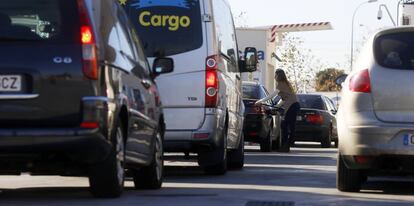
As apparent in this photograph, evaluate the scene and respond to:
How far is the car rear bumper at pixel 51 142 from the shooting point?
7.81m

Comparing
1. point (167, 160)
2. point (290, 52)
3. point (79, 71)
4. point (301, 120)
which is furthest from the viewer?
point (290, 52)

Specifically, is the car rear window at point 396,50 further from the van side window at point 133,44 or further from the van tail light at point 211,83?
the van tail light at point 211,83

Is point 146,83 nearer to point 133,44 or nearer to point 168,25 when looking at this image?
point 133,44

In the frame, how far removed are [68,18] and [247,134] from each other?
12485 mm

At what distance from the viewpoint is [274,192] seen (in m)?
10.0

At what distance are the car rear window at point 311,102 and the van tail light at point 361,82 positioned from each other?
52.0ft

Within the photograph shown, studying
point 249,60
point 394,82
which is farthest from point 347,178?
point 249,60

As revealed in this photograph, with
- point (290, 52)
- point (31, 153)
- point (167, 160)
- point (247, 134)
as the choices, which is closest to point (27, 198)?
point (31, 153)

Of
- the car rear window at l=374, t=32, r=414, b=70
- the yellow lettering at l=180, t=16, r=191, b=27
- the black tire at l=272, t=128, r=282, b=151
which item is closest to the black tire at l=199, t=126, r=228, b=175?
the yellow lettering at l=180, t=16, r=191, b=27

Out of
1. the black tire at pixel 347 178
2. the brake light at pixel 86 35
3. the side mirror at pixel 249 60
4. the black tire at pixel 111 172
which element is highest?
the brake light at pixel 86 35

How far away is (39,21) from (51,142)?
1050 mm

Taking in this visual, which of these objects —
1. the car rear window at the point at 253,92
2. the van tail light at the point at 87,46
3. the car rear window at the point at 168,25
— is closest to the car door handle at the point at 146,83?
the van tail light at the point at 87,46

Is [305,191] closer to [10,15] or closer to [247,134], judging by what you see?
[10,15]

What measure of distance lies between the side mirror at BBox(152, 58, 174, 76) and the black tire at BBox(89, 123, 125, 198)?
1997 millimetres
